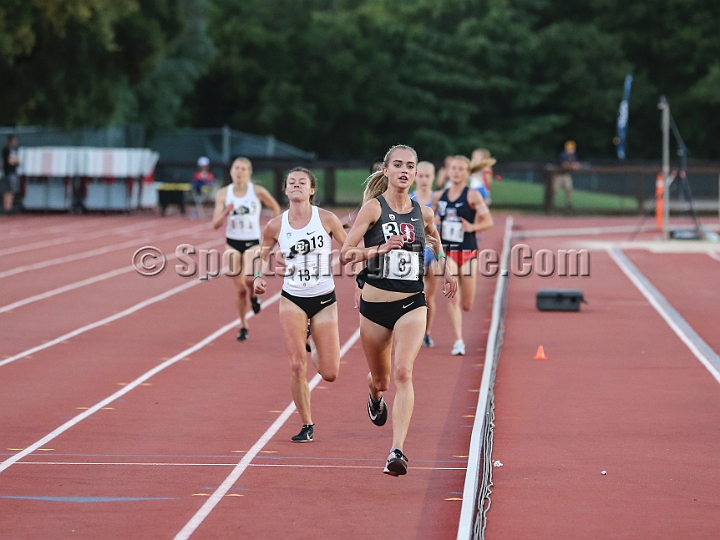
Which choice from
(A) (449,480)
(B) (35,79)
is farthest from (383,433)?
(B) (35,79)

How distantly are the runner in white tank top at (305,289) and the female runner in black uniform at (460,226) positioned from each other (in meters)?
3.89

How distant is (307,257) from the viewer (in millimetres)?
8812

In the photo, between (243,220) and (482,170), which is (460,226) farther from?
(482,170)

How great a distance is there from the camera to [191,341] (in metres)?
14.0

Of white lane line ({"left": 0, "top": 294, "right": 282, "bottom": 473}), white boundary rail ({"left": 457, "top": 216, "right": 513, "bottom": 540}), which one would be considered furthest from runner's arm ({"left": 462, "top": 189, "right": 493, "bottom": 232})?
white lane line ({"left": 0, "top": 294, "right": 282, "bottom": 473})

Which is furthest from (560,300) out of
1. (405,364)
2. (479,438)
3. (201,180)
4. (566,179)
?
(566,179)

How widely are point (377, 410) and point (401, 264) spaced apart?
47.1 inches

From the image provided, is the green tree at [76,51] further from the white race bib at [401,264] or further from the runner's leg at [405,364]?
the runner's leg at [405,364]

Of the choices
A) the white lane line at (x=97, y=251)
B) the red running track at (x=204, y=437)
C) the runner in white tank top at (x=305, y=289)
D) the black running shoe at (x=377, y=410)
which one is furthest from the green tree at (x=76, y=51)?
the black running shoe at (x=377, y=410)

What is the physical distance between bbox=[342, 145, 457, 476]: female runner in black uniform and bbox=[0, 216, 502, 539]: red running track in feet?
2.55

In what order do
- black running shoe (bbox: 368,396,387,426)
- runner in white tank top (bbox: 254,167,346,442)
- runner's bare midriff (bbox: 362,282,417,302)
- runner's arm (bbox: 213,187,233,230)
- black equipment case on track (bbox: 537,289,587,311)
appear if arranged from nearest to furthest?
runner's bare midriff (bbox: 362,282,417,302), black running shoe (bbox: 368,396,387,426), runner in white tank top (bbox: 254,167,346,442), runner's arm (bbox: 213,187,233,230), black equipment case on track (bbox: 537,289,587,311)

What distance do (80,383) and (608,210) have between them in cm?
3005

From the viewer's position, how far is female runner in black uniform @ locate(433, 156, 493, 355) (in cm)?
1275

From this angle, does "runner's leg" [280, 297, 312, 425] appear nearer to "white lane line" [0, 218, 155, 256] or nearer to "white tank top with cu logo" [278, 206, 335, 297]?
"white tank top with cu logo" [278, 206, 335, 297]
